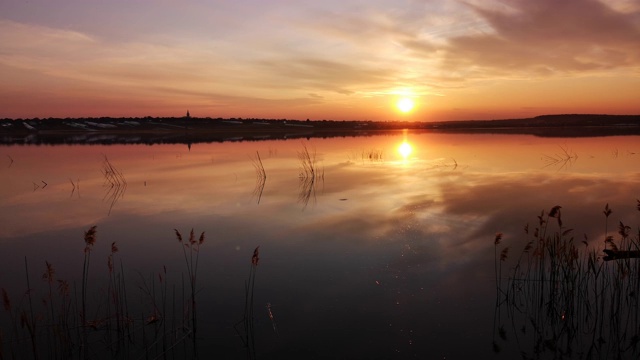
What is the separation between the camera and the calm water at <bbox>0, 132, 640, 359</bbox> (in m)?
6.05

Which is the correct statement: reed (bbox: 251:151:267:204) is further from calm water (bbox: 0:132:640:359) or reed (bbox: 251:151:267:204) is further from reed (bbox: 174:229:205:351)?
reed (bbox: 174:229:205:351)

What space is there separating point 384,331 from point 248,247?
15.6 feet

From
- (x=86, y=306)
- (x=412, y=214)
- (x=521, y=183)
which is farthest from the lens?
(x=521, y=183)

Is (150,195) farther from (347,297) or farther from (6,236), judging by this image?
(347,297)

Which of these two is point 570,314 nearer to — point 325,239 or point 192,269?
point 325,239

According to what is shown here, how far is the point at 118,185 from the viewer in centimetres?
1978

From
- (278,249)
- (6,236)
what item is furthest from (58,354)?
(6,236)

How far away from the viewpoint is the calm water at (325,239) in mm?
6051

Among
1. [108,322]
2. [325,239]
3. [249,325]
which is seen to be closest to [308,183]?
[325,239]

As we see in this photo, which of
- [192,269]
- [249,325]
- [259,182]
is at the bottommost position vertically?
[249,325]

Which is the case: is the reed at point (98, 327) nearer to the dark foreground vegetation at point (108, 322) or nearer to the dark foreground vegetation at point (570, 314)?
the dark foreground vegetation at point (108, 322)

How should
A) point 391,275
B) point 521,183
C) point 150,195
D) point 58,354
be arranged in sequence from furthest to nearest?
1. point 521,183
2. point 150,195
3. point 391,275
4. point 58,354

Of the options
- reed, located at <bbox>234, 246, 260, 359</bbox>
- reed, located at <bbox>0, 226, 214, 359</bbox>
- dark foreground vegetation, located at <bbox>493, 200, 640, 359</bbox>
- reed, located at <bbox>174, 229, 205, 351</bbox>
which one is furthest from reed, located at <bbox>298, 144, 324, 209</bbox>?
dark foreground vegetation, located at <bbox>493, 200, 640, 359</bbox>

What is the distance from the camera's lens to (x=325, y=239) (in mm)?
10367
